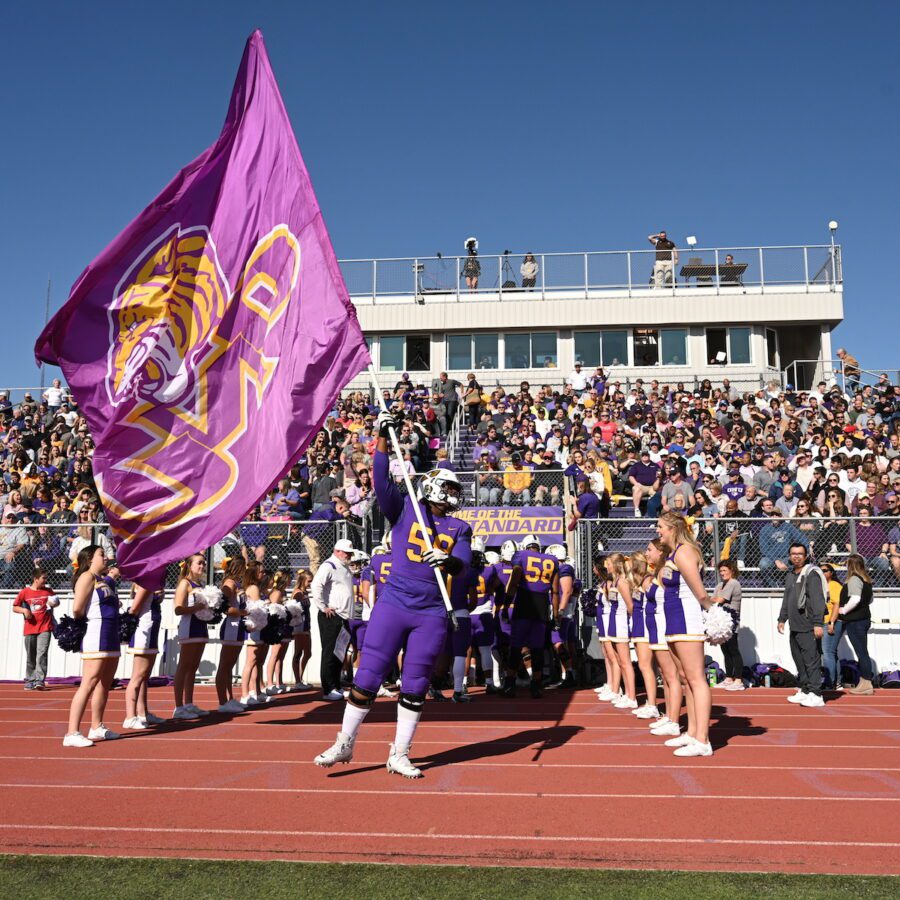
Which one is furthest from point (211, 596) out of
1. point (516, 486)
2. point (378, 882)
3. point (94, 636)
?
point (516, 486)

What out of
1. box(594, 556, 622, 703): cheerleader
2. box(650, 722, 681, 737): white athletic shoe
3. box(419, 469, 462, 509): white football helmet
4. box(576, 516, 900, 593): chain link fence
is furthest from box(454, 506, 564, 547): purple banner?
box(419, 469, 462, 509): white football helmet

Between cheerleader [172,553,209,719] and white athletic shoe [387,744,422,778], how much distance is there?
4.10 m

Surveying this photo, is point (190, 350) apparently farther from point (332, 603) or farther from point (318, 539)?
point (318, 539)

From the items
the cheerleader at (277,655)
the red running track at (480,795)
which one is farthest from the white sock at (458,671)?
the cheerleader at (277,655)

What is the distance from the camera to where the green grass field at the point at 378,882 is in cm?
449

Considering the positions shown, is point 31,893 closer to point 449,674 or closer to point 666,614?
point 666,614

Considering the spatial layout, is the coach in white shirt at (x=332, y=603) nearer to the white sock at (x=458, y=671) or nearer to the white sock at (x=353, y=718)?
the white sock at (x=458, y=671)

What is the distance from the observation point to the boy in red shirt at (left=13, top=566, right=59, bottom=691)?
584 inches

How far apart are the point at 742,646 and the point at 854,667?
1686mm

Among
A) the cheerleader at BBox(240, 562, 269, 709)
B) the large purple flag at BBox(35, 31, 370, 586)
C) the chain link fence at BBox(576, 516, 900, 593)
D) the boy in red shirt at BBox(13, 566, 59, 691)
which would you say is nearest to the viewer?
the large purple flag at BBox(35, 31, 370, 586)

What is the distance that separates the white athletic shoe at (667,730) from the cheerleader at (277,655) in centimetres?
545

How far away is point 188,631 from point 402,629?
441 centimetres

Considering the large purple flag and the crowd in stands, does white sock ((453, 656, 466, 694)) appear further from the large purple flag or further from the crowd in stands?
the large purple flag

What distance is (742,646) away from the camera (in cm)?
1541
